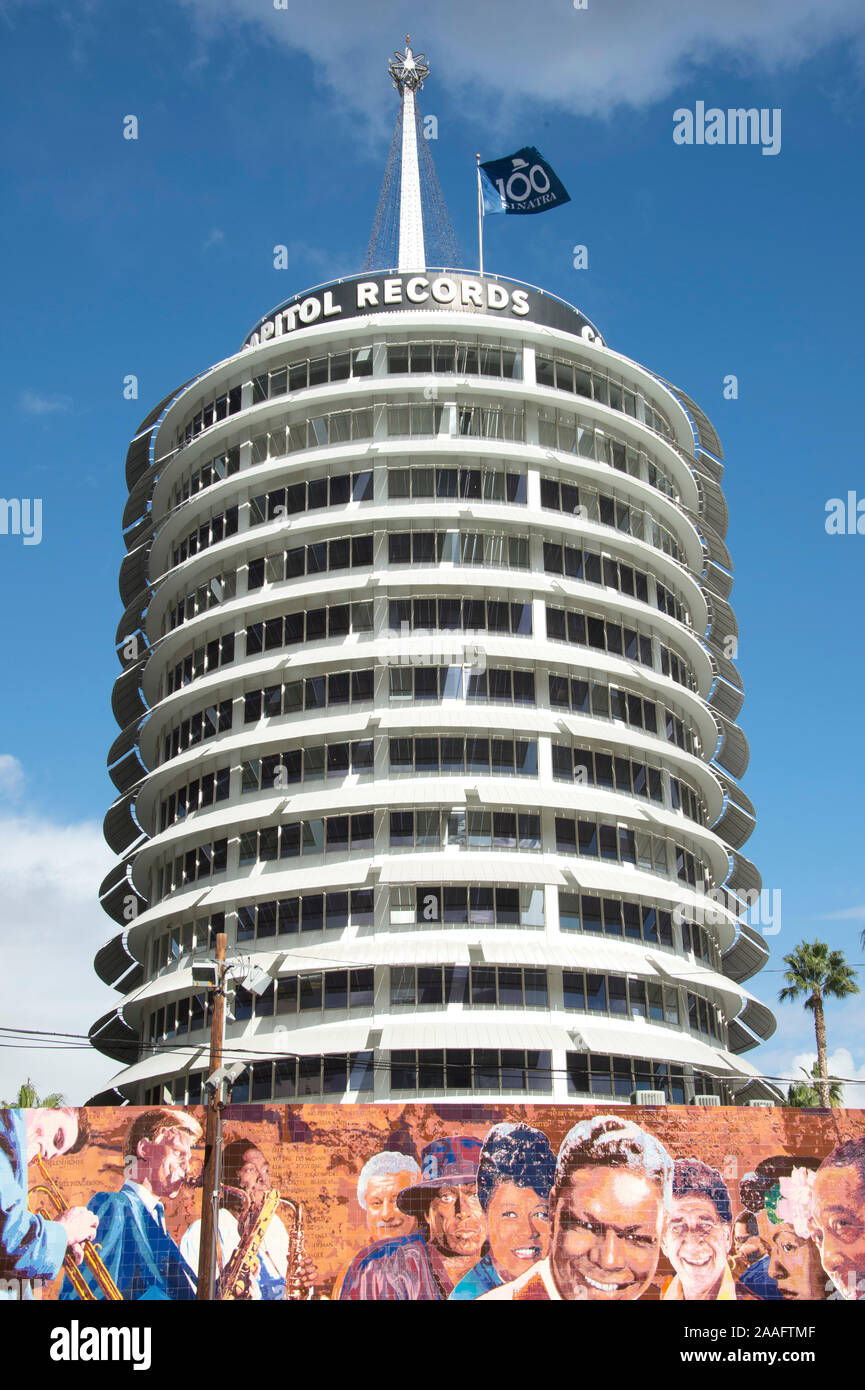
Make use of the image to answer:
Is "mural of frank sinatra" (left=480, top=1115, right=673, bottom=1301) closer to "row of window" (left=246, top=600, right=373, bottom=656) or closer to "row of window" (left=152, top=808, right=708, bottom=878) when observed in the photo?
"row of window" (left=152, top=808, right=708, bottom=878)

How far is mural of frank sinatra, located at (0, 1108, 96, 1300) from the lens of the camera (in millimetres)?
36219

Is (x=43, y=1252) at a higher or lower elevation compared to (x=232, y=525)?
lower

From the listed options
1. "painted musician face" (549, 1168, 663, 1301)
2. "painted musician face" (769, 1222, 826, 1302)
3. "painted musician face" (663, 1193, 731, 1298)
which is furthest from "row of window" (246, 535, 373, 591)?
"painted musician face" (769, 1222, 826, 1302)

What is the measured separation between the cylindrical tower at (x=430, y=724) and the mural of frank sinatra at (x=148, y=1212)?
24.2 ft

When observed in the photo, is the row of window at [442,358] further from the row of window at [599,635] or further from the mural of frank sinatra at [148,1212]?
the mural of frank sinatra at [148,1212]

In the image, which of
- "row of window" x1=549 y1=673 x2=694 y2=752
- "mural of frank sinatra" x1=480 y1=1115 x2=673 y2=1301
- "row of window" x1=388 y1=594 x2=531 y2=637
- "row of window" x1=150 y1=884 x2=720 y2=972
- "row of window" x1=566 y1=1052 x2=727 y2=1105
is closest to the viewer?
"mural of frank sinatra" x1=480 y1=1115 x2=673 y2=1301

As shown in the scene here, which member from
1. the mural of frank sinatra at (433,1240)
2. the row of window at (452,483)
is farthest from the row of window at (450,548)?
the mural of frank sinatra at (433,1240)

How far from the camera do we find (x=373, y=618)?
5159 centimetres

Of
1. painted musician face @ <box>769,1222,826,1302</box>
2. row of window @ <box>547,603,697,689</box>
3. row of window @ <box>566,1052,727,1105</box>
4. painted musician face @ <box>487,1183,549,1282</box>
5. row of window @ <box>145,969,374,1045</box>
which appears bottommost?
painted musician face @ <box>769,1222,826,1302</box>

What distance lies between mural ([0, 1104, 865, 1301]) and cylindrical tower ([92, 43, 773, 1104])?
6587 millimetres

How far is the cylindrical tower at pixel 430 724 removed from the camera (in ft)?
153

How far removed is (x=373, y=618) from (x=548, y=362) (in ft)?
44.4

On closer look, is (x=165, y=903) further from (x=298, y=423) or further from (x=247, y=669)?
(x=298, y=423)
